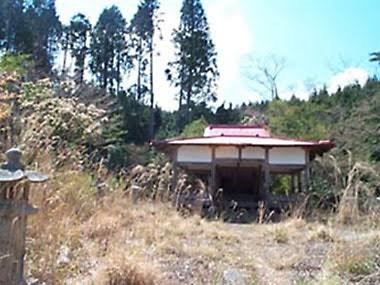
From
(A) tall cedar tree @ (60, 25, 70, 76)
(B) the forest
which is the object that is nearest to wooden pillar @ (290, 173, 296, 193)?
(B) the forest

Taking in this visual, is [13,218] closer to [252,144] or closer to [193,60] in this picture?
[252,144]

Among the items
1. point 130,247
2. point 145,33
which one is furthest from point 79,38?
point 130,247

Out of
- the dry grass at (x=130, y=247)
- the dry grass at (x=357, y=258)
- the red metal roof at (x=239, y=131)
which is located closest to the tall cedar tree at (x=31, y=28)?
the red metal roof at (x=239, y=131)

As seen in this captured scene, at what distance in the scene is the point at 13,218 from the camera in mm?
2307

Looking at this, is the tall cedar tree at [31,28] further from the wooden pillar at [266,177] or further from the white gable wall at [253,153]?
the wooden pillar at [266,177]

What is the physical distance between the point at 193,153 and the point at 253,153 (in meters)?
1.41

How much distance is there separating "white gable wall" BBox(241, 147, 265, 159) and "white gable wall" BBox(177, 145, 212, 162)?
0.82m

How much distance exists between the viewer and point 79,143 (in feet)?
15.0

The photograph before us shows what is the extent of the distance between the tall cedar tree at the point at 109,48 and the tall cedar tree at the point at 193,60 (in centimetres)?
275

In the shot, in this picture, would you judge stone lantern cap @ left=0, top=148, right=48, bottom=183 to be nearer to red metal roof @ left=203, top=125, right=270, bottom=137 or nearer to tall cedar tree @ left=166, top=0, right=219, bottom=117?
red metal roof @ left=203, top=125, right=270, bottom=137

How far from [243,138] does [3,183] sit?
1148cm

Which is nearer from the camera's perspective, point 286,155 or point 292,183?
point 286,155

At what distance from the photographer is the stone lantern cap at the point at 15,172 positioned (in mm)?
2275

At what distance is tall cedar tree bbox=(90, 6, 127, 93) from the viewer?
2853 centimetres
